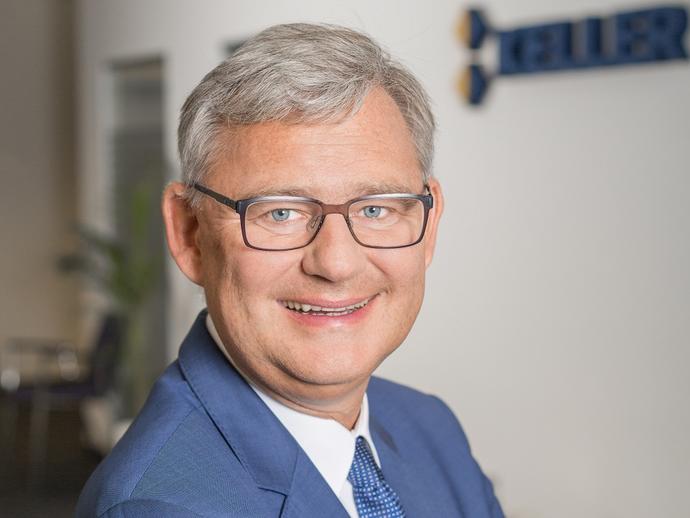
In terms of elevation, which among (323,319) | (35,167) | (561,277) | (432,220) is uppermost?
(35,167)

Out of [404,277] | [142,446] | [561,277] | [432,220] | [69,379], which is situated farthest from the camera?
[69,379]

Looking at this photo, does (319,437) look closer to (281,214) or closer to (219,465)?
(219,465)

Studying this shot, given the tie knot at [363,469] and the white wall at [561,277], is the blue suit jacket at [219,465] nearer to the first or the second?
the tie knot at [363,469]

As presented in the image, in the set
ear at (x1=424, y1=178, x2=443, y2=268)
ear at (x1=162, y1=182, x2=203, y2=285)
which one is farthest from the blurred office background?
ear at (x1=162, y1=182, x2=203, y2=285)

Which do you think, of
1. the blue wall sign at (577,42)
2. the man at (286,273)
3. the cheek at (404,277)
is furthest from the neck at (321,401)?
the blue wall sign at (577,42)

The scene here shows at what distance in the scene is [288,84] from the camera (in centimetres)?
115

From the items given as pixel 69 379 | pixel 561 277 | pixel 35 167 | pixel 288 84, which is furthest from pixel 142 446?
pixel 35 167

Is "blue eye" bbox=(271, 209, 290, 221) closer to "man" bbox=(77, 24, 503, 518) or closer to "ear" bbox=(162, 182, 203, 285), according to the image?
"man" bbox=(77, 24, 503, 518)

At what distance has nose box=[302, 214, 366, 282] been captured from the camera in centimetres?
115

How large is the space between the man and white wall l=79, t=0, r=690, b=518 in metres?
2.49

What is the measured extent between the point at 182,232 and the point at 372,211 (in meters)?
0.29

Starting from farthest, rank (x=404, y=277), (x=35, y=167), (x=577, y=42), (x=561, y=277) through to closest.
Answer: (x=35, y=167) < (x=561, y=277) < (x=577, y=42) < (x=404, y=277)

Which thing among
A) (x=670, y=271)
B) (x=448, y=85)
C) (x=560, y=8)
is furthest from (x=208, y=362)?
(x=448, y=85)

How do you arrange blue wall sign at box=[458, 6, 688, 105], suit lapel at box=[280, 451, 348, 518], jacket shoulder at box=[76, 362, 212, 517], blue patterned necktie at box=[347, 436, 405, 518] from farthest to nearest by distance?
1. blue wall sign at box=[458, 6, 688, 105]
2. blue patterned necktie at box=[347, 436, 405, 518]
3. suit lapel at box=[280, 451, 348, 518]
4. jacket shoulder at box=[76, 362, 212, 517]
